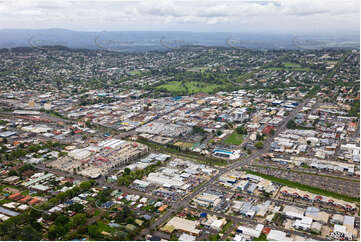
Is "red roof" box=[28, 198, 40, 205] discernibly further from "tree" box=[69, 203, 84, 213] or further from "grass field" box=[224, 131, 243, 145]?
"grass field" box=[224, 131, 243, 145]

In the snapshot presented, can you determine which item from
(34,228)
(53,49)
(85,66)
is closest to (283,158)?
(34,228)

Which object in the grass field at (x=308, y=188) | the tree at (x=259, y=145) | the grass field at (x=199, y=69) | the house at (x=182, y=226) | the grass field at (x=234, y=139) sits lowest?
the house at (x=182, y=226)

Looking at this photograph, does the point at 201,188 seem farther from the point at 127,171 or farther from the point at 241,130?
the point at 241,130

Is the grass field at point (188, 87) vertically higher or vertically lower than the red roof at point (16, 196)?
higher

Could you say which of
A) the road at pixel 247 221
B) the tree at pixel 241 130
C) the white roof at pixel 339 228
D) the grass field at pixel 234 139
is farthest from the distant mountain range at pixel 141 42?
the road at pixel 247 221

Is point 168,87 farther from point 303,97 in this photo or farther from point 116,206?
point 116,206

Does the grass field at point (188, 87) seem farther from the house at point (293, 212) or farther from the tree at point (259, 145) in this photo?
the house at point (293, 212)

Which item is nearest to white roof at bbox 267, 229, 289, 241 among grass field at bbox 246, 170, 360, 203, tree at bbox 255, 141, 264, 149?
grass field at bbox 246, 170, 360, 203
